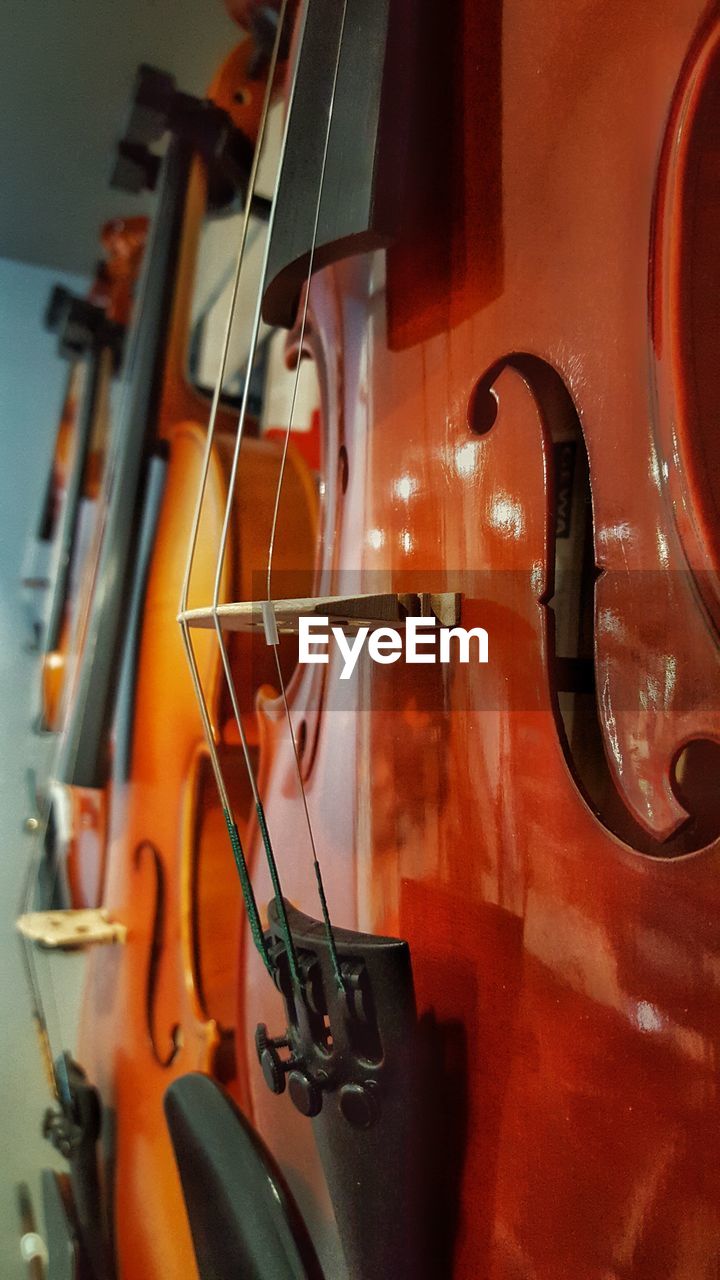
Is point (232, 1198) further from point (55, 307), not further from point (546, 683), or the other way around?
point (55, 307)

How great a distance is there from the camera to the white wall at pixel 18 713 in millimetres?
861

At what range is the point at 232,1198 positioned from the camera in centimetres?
60

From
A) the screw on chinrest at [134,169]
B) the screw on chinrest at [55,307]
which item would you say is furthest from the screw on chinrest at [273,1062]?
the screw on chinrest at [134,169]

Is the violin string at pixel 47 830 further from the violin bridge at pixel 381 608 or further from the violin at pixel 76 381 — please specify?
the violin bridge at pixel 381 608

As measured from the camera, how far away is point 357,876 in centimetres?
56

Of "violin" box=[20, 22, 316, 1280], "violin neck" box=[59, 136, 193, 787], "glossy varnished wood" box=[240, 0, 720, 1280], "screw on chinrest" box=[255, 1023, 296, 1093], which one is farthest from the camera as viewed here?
"violin neck" box=[59, 136, 193, 787]

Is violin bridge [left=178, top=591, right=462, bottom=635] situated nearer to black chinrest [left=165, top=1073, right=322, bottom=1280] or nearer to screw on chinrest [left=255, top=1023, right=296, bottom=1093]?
screw on chinrest [left=255, top=1023, right=296, bottom=1093]

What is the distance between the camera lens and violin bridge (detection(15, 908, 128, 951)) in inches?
33.3

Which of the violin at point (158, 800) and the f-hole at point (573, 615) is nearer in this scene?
the f-hole at point (573, 615)

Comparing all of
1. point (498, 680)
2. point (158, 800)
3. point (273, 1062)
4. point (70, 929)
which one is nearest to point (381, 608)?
point (498, 680)

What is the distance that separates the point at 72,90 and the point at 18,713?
63cm

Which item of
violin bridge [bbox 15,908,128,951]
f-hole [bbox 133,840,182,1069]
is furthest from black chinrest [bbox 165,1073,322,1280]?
violin bridge [bbox 15,908,128,951]

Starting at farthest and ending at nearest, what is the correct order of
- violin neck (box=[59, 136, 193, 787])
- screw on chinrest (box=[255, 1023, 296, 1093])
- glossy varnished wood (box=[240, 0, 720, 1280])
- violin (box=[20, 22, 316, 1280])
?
violin neck (box=[59, 136, 193, 787])
violin (box=[20, 22, 316, 1280])
screw on chinrest (box=[255, 1023, 296, 1093])
glossy varnished wood (box=[240, 0, 720, 1280])

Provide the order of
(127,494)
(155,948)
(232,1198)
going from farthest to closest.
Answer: (127,494) → (155,948) → (232,1198)
